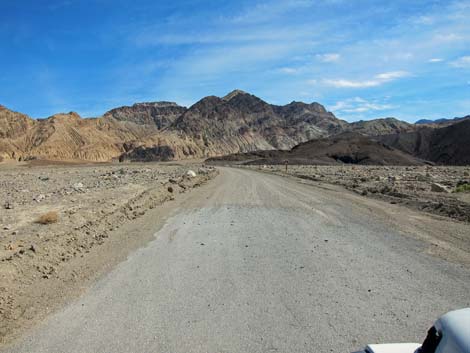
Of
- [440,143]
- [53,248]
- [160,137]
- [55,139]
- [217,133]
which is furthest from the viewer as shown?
[217,133]

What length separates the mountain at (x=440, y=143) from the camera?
363 ft

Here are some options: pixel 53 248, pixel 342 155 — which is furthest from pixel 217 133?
pixel 53 248

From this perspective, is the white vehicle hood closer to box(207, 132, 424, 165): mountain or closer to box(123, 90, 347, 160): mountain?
box(207, 132, 424, 165): mountain

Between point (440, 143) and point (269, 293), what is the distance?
133679 mm

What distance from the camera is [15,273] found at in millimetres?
6871

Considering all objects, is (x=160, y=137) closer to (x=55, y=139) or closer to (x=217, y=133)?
(x=217, y=133)

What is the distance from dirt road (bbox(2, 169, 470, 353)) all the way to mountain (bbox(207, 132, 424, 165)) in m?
77.1

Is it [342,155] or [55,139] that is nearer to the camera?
[342,155]

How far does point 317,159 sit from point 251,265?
87.1 metres

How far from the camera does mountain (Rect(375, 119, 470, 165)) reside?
4360 inches

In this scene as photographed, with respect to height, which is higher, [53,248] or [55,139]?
[55,139]

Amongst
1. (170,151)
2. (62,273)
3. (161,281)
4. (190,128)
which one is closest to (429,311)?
(161,281)

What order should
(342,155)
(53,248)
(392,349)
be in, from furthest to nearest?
(342,155)
(53,248)
(392,349)

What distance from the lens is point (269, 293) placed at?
19.5ft
